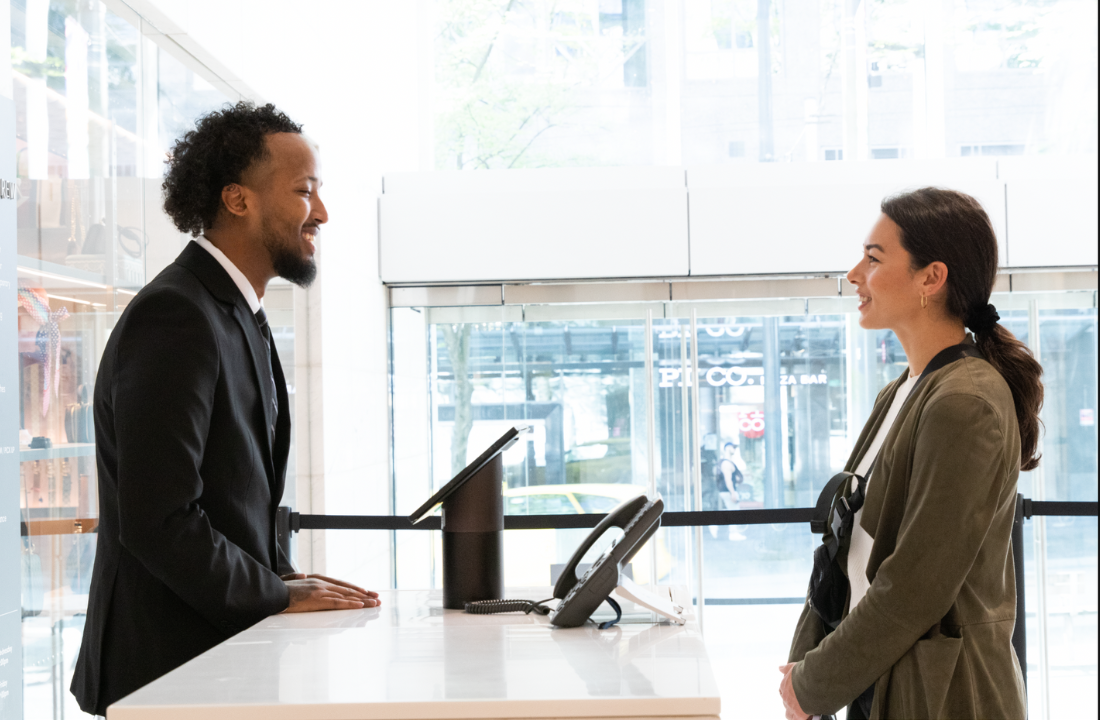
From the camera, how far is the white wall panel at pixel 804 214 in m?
6.07

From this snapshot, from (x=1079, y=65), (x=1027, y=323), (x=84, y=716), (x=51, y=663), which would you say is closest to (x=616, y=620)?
(x=51, y=663)

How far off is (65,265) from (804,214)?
4460 mm

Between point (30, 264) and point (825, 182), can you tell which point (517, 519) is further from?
point (825, 182)

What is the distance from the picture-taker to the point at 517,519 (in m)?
2.99

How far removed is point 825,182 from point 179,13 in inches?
164

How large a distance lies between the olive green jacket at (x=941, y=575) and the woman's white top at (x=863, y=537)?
45mm

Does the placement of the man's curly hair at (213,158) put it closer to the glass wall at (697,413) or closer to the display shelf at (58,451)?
the display shelf at (58,451)

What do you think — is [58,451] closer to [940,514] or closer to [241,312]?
[241,312]

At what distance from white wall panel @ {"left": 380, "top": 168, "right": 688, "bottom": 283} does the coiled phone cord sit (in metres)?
4.63

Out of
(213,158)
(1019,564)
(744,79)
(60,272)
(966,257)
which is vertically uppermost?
(744,79)

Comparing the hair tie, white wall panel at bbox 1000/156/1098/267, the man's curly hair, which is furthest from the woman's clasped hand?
white wall panel at bbox 1000/156/1098/267

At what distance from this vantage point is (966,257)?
166cm

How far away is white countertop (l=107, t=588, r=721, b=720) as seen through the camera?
3.69 feet

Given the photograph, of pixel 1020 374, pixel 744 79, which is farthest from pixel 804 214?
pixel 1020 374
